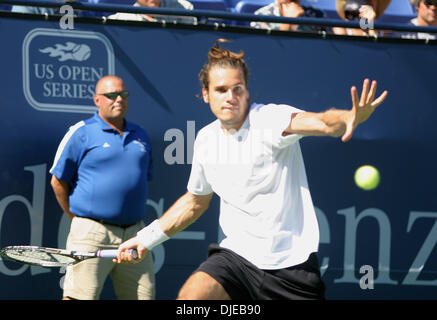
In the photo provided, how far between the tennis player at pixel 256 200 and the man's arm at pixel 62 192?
162 centimetres

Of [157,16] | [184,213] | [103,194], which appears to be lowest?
[184,213]

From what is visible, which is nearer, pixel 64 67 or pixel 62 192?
pixel 62 192

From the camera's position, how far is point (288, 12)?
21.8ft

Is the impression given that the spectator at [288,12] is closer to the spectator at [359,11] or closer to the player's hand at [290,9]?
the player's hand at [290,9]

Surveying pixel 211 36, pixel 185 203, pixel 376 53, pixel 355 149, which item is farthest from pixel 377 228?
pixel 185 203

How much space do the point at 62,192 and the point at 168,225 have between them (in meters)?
1.43

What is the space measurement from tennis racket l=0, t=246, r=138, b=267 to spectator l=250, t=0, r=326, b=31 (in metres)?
2.30

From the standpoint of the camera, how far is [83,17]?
19.1ft

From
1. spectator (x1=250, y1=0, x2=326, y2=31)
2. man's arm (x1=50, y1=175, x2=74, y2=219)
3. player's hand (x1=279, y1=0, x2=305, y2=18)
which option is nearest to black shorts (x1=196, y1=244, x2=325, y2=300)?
man's arm (x1=50, y1=175, x2=74, y2=219)

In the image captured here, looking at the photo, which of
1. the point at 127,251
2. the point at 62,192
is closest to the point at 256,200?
the point at 127,251

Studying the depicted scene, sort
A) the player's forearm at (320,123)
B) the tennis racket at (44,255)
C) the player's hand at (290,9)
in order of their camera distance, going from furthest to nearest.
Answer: the player's hand at (290,9), the tennis racket at (44,255), the player's forearm at (320,123)

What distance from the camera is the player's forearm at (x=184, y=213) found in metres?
4.42

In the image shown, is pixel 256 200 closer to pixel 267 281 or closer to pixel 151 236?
pixel 267 281

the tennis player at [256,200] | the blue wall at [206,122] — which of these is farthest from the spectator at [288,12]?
the tennis player at [256,200]
